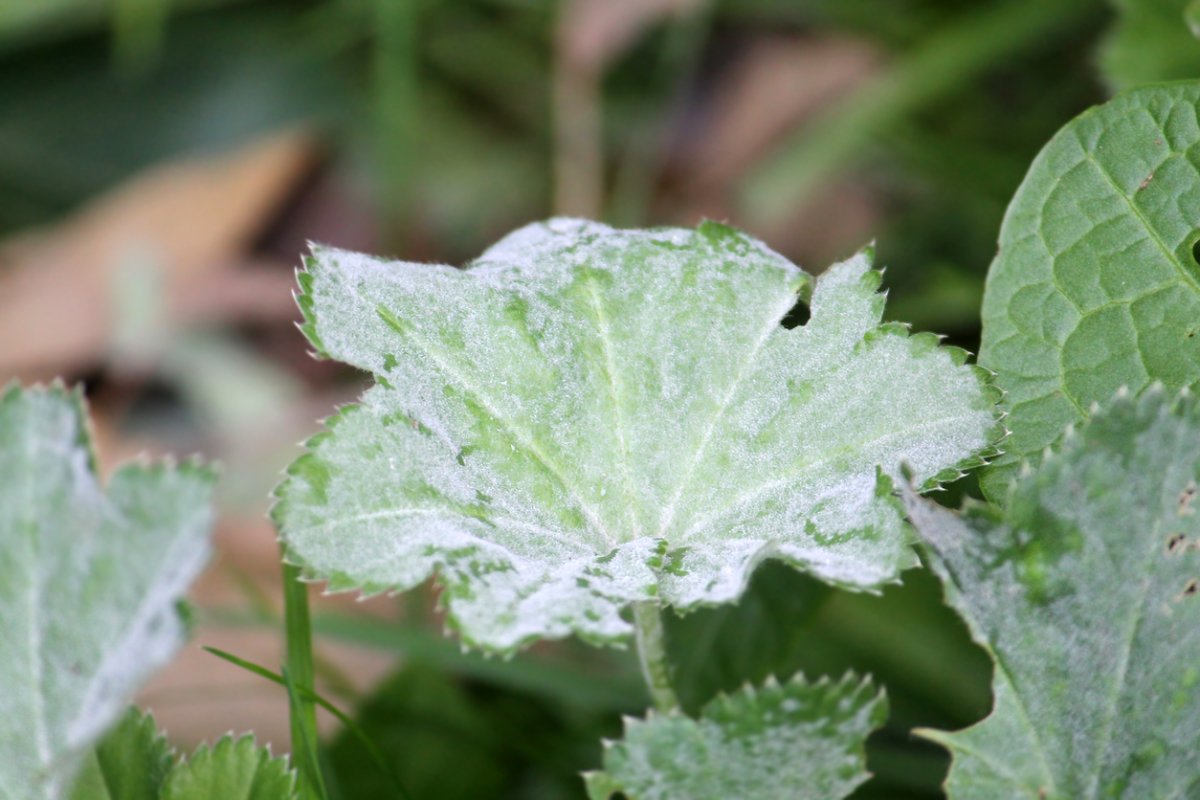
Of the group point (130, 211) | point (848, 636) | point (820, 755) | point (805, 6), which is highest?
point (805, 6)

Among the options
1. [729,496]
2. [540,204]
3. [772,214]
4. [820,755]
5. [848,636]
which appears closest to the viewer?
[820,755]

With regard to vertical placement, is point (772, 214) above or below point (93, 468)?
above

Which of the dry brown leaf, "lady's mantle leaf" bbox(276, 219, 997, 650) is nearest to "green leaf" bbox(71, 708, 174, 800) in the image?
"lady's mantle leaf" bbox(276, 219, 997, 650)

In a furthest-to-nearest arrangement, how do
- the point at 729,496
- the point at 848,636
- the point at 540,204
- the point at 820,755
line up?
1. the point at 540,204
2. the point at 848,636
3. the point at 729,496
4. the point at 820,755

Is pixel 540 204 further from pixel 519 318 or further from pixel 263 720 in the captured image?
pixel 519 318

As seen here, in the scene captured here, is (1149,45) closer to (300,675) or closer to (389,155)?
(300,675)

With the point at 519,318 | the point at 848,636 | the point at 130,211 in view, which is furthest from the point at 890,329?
the point at 130,211

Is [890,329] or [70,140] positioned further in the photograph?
[70,140]
